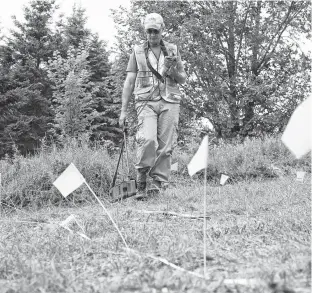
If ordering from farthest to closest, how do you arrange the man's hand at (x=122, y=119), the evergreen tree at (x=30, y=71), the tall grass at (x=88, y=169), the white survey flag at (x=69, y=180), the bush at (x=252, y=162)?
the evergreen tree at (x=30, y=71) → the bush at (x=252, y=162) → the man's hand at (x=122, y=119) → the tall grass at (x=88, y=169) → the white survey flag at (x=69, y=180)

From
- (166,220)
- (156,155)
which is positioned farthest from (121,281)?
(156,155)

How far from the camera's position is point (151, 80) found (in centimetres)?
471

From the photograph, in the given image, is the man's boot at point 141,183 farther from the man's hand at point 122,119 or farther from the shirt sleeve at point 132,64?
the shirt sleeve at point 132,64

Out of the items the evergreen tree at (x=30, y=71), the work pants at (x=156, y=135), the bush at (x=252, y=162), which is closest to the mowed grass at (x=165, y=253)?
the work pants at (x=156, y=135)

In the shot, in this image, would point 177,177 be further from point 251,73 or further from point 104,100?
point 104,100

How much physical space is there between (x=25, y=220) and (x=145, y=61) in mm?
2034

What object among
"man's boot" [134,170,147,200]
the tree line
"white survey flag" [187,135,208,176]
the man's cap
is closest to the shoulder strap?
the man's cap

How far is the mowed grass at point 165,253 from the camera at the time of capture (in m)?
1.53

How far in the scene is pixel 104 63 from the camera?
29.1 metres

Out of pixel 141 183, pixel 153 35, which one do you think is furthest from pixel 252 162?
pixel 153 35

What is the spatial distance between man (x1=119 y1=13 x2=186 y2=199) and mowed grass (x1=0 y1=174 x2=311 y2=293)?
140 cm

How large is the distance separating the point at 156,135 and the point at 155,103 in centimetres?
32

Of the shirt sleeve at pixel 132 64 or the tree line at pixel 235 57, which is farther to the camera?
the tree line at pixel 235 57

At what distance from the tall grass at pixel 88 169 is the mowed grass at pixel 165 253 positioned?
1.30 metres
